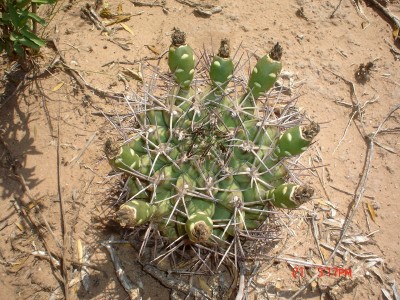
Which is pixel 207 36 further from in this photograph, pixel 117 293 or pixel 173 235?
pixel 117 293

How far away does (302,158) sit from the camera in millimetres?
3402

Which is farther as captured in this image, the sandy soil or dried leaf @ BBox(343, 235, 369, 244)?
dried leaf @ BBox(343, 235, 369, 244)

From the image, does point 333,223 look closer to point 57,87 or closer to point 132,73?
point 132,73

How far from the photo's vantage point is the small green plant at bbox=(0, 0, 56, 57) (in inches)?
110

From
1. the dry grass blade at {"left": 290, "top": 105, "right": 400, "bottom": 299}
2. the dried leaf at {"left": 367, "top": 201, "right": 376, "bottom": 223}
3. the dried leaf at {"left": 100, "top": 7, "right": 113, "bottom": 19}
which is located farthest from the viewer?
the dried leaf at {"left": 100, "top": 7, "right": 113, "bottom": 19}

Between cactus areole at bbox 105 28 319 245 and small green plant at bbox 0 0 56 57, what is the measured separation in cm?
124

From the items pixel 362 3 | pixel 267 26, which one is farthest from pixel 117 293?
pixel 362 3

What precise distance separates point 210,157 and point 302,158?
56.0 inches

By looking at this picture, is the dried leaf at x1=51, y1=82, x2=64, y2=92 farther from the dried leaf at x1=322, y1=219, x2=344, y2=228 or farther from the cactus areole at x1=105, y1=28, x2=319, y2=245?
the dried leaf at x1=322, y1=219, x2=344, y2=228

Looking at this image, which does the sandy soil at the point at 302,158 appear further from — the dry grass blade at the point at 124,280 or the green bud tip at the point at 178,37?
the green bud tip at the point at 178,37

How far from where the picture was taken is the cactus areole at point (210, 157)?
7.06ft

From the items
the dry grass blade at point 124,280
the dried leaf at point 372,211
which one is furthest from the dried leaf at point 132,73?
the dried leaf at point 372,211
